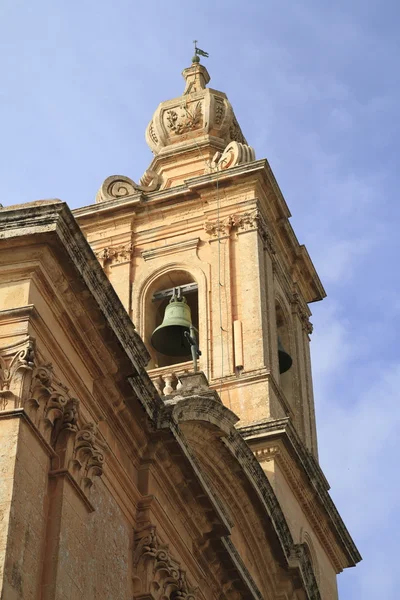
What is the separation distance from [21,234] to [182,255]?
482 inches

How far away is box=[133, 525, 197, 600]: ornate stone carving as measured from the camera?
14148 mm

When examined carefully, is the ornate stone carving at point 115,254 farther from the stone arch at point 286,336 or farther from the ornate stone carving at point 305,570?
the ornate stone carving at point 305,570

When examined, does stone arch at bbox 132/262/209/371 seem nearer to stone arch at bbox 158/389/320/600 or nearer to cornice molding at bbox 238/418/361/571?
cornice molding at bbox 238/418/361/571

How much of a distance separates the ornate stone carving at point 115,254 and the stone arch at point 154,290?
2.00 feet

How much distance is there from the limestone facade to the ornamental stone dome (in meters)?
0.04

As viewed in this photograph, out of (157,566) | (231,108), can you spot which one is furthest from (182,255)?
(157,566)

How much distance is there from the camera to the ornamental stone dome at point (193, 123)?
27750mm

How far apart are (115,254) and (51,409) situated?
42.9 feet

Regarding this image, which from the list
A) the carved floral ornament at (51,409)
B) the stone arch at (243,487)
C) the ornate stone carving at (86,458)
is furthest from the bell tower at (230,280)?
the carved floral ornament at (51,409)

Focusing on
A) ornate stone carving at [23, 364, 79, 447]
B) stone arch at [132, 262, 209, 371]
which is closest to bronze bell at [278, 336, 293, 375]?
stone arch at [132, 262, 209, 371]

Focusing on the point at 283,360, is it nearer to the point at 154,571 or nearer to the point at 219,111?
the point at 219,111

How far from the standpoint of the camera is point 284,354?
24.4m

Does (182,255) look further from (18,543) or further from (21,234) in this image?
(18,543)

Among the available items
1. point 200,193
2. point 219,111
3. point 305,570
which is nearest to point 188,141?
point 219,111
